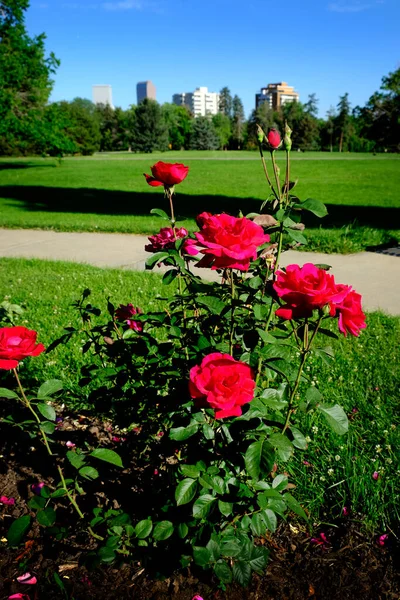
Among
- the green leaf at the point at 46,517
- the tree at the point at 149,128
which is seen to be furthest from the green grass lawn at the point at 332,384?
the tree at the point at 149,128

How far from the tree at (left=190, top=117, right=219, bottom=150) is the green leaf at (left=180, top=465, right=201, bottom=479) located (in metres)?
79.2

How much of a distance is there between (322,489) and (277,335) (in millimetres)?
891

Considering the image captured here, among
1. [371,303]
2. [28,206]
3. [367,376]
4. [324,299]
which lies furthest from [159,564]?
[28,206]

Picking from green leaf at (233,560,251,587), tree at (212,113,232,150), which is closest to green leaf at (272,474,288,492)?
green leaf at (233,560,251,587)

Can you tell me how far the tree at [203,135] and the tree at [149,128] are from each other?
1039 cm

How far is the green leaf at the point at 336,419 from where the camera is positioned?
55.3 inches

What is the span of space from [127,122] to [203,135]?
1190 cm

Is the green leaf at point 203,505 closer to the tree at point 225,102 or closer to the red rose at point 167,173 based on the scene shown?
the red rose at point 167,173

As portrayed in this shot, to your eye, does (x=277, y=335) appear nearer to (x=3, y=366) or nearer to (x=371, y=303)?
(x=3, y=366)

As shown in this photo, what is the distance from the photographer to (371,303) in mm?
4480

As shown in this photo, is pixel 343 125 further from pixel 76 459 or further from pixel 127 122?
pixel 76 459

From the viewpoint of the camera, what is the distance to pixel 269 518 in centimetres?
152

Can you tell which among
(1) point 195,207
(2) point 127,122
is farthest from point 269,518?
(2) point 127,122

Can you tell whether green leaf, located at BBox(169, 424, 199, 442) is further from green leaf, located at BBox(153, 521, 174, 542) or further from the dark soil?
the dark soil
